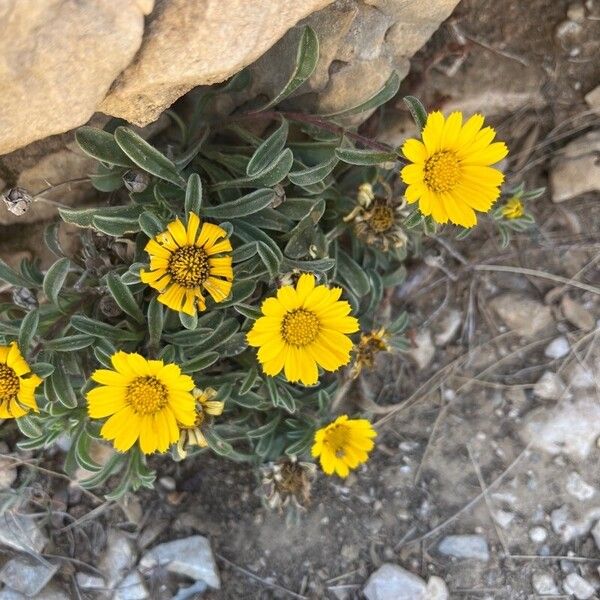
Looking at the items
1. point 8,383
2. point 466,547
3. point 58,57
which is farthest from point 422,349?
point 58,57

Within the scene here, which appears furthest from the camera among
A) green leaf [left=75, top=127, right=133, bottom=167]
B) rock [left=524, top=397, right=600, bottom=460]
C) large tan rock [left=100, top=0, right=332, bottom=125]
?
rock [left=524, top=397, right=600, bottom=460]

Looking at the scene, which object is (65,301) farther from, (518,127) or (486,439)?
(518,127)

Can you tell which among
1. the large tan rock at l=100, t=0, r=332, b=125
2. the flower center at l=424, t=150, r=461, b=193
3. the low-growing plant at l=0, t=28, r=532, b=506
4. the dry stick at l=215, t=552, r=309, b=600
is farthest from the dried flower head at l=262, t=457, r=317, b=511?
the large tan rock at l=100, t=0, r=332, b=125

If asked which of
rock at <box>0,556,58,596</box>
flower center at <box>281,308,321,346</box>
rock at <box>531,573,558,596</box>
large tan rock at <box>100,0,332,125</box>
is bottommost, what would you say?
rock at <box>531,573,558,596</box>

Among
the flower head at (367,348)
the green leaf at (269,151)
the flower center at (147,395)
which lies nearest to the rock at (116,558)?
the flower center at (147,395)

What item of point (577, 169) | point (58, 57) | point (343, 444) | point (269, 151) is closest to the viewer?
point (58, 57)

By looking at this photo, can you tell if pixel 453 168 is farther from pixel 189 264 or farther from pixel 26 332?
pixel 26 332

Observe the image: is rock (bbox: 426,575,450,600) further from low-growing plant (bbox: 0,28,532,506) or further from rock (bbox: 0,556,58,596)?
rock (bbox: 0,556,58,596)
